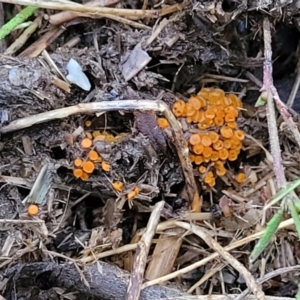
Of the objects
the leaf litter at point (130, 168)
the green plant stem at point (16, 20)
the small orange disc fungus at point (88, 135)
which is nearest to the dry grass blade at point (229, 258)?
the leaf litter at point (130, 168)

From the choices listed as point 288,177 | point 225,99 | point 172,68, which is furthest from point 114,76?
point 288,177

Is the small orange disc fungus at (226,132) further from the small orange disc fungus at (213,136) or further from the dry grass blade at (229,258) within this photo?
the dry grass blade at (229,258)

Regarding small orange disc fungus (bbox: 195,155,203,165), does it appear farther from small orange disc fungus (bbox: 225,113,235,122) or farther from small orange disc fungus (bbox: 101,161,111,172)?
small orange disc fungus (bbox: 101,161,111,172)

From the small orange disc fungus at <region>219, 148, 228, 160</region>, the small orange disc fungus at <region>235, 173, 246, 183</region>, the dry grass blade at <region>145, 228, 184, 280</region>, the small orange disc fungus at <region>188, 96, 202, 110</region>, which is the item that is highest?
the small orange disc fungus at <region>188, 96, 202, 110</region>

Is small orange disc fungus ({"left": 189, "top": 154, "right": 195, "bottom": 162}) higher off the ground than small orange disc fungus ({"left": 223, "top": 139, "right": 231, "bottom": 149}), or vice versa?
small orange disc fungus ({"left": 223, "top": 139, "right": 231, "bottom": 149})

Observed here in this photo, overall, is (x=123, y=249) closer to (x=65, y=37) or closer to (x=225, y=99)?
(x=225, y=99)

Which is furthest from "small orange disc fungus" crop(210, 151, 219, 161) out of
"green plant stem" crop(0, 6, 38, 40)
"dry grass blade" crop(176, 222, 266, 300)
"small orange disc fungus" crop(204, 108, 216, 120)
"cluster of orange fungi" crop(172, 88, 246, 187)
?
"green plant stem" crop(0, 6, 38, 40)

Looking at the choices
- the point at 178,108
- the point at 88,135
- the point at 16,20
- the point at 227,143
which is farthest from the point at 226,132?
the point at 16,20
